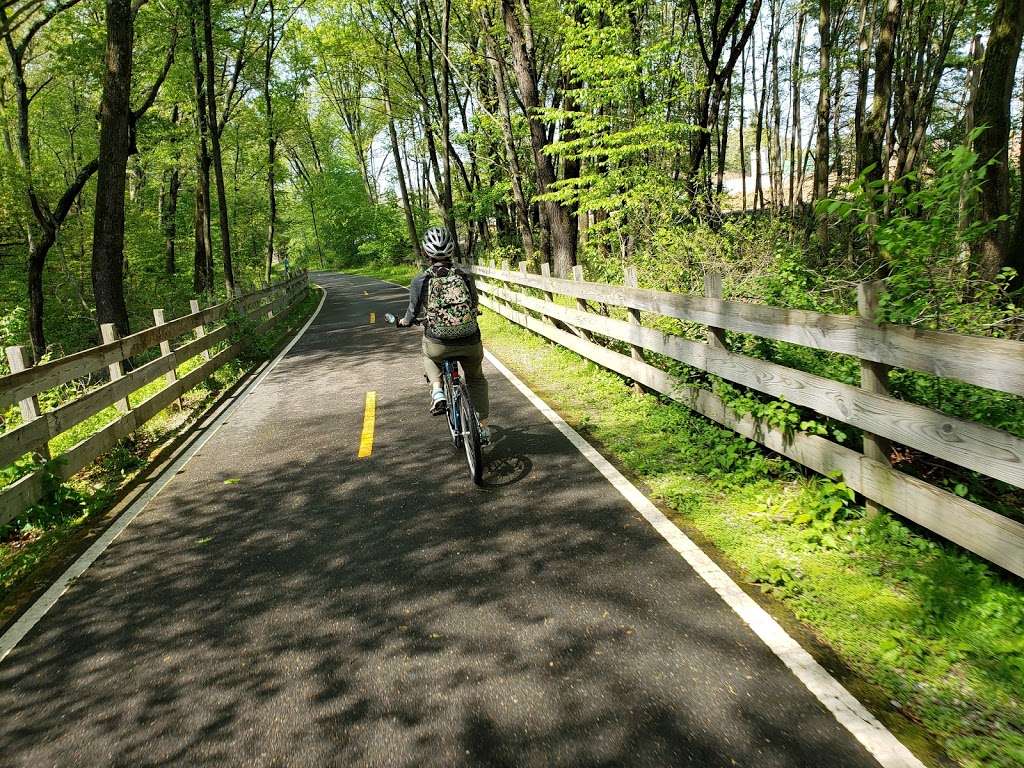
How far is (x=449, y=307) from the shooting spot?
5.68 meters

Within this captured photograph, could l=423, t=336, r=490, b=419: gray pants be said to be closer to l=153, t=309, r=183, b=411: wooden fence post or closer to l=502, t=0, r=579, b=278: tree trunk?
l=153, t=309, r=183, b=411: wooden fence post

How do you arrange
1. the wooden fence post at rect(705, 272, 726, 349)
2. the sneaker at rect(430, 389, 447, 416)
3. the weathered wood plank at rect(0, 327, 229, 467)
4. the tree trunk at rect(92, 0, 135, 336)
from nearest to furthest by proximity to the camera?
the weathered wood plank at rect(0, 327, 229, 467), the wooden fence post at rect(705, 272, 726, 349), the sneaker at rect(430, 389, 447, 416), the tree trunk at rect(92, 0, 135, 336)

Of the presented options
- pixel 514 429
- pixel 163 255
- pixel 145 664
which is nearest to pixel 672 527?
pixel 514 429

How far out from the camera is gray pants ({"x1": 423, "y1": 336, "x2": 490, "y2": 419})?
19.0ft

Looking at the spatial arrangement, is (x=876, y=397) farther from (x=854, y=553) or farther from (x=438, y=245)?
(x=438, y=245)

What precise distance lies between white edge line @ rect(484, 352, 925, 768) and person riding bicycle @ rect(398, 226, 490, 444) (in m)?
1.58

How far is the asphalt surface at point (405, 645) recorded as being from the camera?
2.65 meters

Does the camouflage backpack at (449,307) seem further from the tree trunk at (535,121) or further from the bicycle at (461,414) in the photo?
the tree trunk at (535,121)

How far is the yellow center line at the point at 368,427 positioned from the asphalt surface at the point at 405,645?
31.5 inches

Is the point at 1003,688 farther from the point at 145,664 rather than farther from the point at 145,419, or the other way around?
the point at 145,419

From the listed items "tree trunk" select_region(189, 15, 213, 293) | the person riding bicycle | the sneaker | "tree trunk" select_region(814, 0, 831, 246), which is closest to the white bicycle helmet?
the person riding bicycle

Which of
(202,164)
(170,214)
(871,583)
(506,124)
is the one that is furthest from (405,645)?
(170,214)

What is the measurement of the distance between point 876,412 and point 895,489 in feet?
1.48

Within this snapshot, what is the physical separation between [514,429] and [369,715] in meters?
4.29
